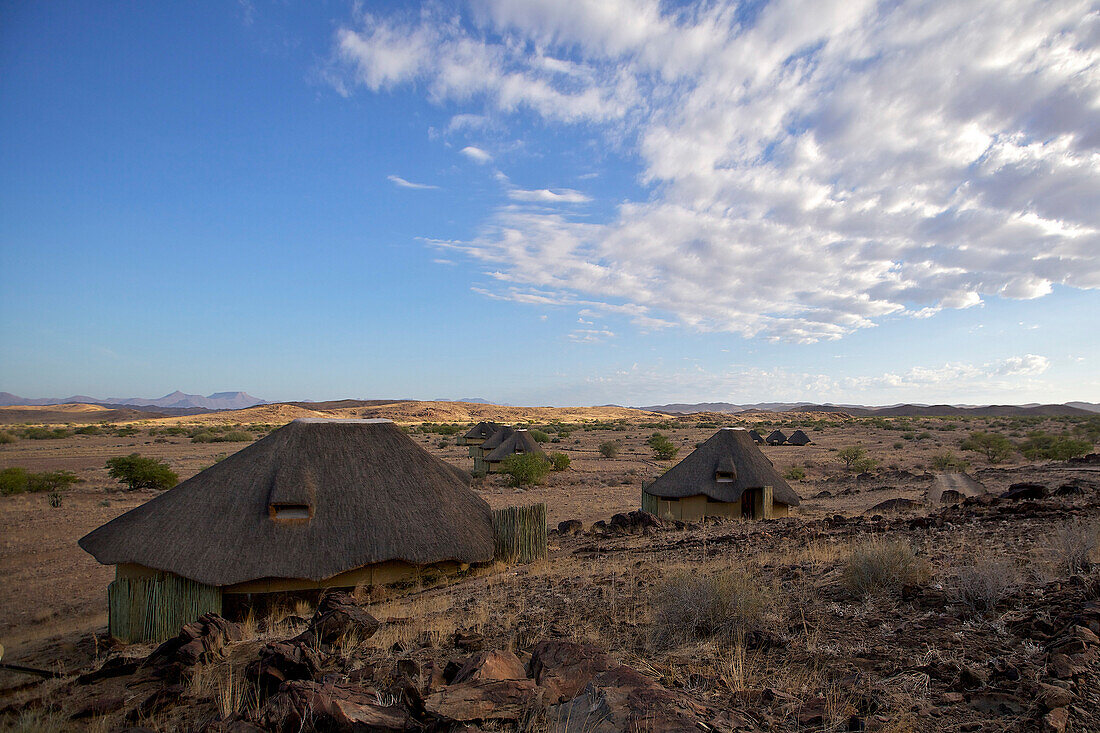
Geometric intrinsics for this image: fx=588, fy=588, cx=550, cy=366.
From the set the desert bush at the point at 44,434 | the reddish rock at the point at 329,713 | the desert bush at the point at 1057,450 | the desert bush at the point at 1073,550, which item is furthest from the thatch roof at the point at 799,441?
the desert bush at the point at 44,434

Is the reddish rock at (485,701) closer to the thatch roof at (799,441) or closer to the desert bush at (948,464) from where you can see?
the desert bush at (948,464)

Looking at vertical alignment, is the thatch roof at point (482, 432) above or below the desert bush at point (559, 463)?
above

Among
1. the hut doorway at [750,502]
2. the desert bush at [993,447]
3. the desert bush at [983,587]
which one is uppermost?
the desert bush at [983,587]

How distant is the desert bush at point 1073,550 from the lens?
6.13 meters

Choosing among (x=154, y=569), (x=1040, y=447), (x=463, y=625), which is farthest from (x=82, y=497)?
(x=1040, y=447)

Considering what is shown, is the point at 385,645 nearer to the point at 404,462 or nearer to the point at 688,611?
the point at 688,611

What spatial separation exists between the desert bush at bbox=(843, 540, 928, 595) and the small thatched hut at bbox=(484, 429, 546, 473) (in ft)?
75.3

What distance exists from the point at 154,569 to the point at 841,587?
370 inches

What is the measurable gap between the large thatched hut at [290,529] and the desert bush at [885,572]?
6091mm

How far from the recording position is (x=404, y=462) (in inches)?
438

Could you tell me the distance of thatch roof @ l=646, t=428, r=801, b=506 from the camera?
16.1 m

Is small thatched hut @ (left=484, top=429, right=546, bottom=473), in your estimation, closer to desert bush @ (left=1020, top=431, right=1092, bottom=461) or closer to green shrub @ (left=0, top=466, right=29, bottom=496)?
green shrub @ (left=0, top=466, right=29, bottom=496)

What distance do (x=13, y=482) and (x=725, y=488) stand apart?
25.4 m

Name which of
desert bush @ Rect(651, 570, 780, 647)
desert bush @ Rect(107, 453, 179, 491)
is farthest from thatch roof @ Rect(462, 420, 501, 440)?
desert bush @ Rect(651, 570, 780, 647)
